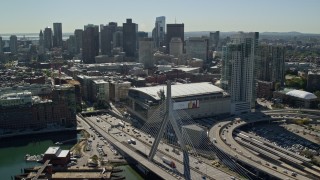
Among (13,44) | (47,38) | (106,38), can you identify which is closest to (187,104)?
(106,38)

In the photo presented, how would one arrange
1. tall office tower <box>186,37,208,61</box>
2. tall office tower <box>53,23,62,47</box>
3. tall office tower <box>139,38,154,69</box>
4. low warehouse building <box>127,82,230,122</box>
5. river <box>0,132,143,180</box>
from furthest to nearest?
tall office tower <box>53,23,62,47</box>, tall office tower <box>186,37,208,61</box>, tall office tower <box>139,38,154,69</box>, low warehouse building <box>127,82,230,122</box>, river <box>0,132,143,180</box>

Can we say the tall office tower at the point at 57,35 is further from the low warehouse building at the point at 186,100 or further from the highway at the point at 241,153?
the highway at the point at 241,153

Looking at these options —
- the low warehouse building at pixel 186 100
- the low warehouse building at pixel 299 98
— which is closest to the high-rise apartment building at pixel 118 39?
the low warehouse building at pixel 299 98

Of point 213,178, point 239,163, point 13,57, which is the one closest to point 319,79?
point 239,163

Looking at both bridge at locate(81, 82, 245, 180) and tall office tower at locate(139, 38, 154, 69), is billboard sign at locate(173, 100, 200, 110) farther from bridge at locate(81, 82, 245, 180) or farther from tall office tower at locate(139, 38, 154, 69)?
tall office tower at locate(139, 38, 154, 69)

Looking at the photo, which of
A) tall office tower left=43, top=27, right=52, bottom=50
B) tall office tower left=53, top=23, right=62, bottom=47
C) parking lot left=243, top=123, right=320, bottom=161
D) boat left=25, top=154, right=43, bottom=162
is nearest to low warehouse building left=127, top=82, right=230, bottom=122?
parking lot left=243, top=123, right=320, bottom=161

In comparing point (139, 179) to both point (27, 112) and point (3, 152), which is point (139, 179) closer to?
point (3, 152)
